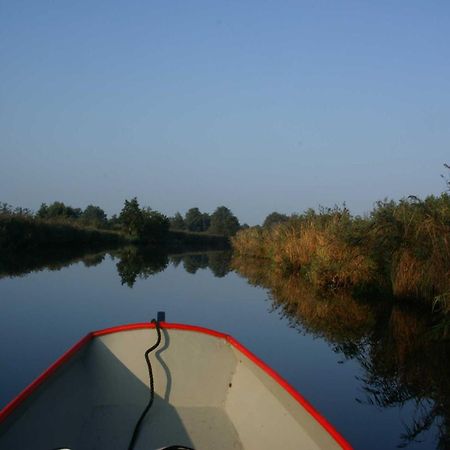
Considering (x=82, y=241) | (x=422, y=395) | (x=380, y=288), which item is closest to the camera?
(x=422, y=395)

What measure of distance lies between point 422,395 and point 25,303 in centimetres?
1011

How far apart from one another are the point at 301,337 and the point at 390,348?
5.91 feet

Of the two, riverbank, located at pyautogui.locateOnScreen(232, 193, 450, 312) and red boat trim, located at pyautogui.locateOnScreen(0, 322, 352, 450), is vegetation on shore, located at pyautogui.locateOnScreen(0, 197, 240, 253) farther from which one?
red boat trim, located at pyautogui.locateOnScreen(0, 322, 352, 450)

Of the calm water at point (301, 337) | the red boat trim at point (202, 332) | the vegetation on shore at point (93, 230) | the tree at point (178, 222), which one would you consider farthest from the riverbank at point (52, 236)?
the tree at point (178, 222)

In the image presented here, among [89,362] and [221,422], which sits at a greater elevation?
[89,362]

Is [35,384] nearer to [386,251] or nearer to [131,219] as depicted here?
[386,251]

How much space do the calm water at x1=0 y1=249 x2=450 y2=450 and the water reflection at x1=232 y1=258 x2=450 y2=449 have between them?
18 millimetres

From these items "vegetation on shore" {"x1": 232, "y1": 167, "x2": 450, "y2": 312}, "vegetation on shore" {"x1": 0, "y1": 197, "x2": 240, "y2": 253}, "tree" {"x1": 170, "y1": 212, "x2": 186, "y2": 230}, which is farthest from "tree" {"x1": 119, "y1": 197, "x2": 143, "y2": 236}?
"tree" {"x1": 170, "y1": 212, "x2": 186, "y2": 230}

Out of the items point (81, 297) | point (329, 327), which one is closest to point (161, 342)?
point (329, 327)

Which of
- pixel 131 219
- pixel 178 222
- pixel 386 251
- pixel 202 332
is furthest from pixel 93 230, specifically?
pixel 178 222

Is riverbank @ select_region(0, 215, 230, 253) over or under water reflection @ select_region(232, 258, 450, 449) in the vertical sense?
over

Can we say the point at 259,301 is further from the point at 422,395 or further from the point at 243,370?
the point at 243,370

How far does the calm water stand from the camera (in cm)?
633

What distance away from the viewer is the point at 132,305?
46.5ft
